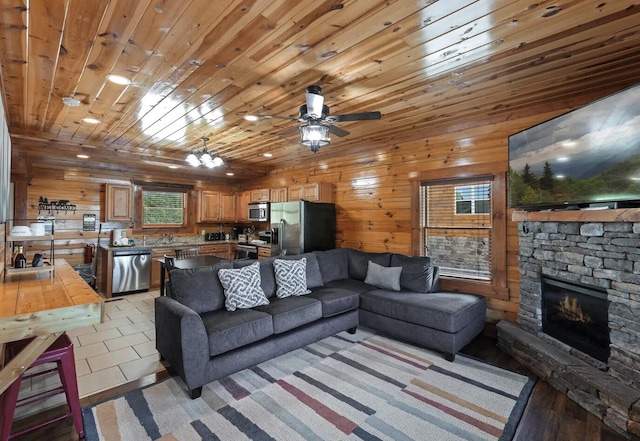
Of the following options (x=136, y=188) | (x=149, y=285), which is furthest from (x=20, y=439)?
(x=136, y=188)

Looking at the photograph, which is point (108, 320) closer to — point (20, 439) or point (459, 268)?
point (20, 439)

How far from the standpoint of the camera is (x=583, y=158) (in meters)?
2.50

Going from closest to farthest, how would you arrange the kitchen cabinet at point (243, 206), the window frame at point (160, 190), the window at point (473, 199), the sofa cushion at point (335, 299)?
the sofa cushion at point (335, 299) < the window at point (473, 199) < the window frame at point (160, 190) < the kitchen cabinet at point (243, 206)

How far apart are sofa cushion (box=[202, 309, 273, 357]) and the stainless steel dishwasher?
3.65 metres

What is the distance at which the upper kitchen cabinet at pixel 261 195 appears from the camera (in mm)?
6610

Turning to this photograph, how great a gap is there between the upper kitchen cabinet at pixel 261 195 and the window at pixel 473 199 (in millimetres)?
3847

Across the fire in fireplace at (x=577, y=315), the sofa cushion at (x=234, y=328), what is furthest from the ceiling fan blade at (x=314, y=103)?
the fire in fireplace at (x=577, y=315)

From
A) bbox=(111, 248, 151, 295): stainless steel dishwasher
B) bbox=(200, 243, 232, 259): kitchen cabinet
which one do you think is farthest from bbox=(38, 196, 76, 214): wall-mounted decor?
bbox=(200, 243, 232, 259): kitchen cabinet

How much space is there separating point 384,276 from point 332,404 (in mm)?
1972

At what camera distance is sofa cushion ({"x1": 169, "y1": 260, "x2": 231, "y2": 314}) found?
300cm

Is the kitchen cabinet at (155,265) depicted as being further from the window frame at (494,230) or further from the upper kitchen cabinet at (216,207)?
the window frame at (494,230)

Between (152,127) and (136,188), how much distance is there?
9.82 ft

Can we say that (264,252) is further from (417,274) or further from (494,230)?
(494,230)

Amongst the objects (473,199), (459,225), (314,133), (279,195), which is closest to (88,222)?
(279,195)
